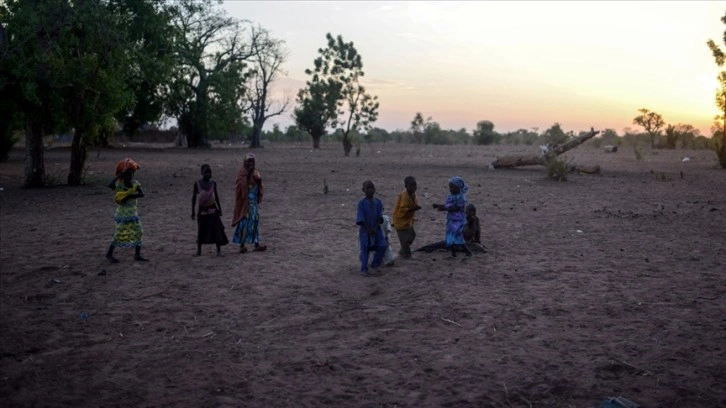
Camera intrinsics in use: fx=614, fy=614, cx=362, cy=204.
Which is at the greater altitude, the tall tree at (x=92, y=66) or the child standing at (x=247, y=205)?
the tall tree at (x=92, y=66)

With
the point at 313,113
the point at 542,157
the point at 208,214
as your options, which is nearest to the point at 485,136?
the point at 313,113

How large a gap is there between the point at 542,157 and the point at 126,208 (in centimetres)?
1933

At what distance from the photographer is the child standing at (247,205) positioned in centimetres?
917

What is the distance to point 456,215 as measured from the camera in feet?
29.2

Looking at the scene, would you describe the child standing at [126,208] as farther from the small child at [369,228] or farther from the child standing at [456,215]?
the child standing at [456,215]

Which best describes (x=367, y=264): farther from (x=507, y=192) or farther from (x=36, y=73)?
(x=36, y=73)

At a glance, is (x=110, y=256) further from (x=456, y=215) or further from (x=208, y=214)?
(x=456, y=215)

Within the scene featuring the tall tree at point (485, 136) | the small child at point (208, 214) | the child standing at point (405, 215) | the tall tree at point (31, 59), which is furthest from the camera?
the tall tree at point (485, 136)

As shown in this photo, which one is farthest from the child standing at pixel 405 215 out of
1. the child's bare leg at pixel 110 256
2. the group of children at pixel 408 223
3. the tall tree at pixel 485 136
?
the tall tree at pixel 485 136

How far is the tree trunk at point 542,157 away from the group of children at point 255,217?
1529cm

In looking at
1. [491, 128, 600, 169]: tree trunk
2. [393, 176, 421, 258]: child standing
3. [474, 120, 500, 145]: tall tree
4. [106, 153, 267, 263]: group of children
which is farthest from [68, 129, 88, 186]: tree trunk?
[474, 120, 500, 145]: tall tree

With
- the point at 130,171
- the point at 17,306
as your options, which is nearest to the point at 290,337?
the point at 17,306

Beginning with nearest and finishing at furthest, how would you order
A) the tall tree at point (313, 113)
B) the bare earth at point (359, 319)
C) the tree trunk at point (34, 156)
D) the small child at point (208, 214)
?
the bare earth at point (359, 319) < the small child at point (208, 214) < the tree trunk at point (34, 156) < the tall tree at point (313, 113)

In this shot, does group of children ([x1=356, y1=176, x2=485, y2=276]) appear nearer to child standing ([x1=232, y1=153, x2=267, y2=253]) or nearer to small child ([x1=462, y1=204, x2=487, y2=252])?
small child ([x1=462, y1=204, x2=487, y2=252])
